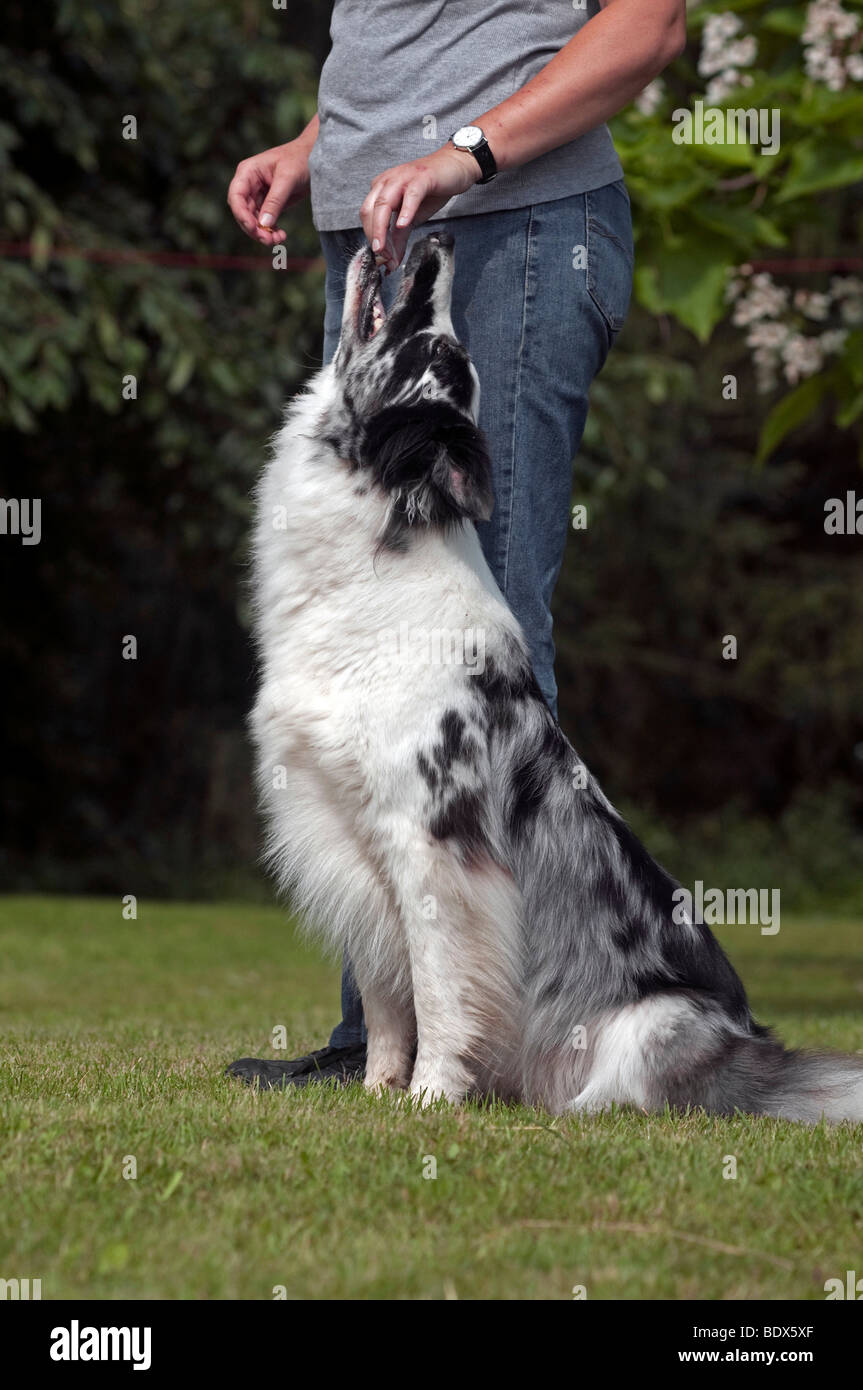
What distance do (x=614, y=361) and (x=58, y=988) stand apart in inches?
294

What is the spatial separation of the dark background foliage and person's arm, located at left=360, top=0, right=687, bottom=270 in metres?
3.31

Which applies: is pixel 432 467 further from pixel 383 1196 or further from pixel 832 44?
pixel 832 44

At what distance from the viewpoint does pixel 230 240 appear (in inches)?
522

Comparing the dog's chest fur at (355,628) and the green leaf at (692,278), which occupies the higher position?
the green leaf at (692,278)

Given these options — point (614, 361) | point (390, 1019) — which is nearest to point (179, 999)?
point (390, 1019)

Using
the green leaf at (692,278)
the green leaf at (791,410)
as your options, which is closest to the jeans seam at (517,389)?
the green leaf at (692,278)

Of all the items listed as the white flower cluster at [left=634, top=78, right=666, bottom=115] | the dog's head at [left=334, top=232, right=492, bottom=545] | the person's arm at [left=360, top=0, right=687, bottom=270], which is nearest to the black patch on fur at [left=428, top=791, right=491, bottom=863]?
the dog's head at [left=334, top=232, right=492, bottom=545]

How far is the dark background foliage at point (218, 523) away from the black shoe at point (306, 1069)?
453 centimetres

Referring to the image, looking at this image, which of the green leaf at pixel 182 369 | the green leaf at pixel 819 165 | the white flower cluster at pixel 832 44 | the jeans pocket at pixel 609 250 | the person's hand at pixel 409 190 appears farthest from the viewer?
the green leaf at pixel 182 369

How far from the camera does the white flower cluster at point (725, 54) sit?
652 cm

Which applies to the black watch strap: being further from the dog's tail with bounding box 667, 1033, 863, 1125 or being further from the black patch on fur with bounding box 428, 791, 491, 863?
the dog's tail with bounding box 667, 1033, 863, 1125

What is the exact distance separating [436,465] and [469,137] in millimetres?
787

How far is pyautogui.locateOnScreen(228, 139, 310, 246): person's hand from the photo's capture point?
4523mm

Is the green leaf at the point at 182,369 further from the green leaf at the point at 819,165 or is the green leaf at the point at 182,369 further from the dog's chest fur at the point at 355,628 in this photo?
the dog's chest fur at the point at 355,628
